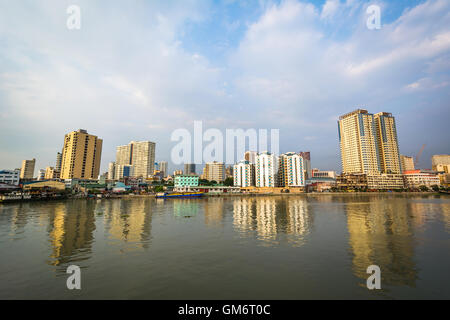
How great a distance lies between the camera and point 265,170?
127m

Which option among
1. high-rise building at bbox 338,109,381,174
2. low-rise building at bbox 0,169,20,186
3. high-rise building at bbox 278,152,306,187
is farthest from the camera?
high-rise building at bbox 338,109,381,174

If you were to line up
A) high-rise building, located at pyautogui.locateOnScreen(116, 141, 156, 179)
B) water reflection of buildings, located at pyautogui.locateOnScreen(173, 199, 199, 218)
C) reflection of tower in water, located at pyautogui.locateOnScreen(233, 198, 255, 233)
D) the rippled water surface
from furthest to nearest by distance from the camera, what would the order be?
high-rise building, located at pyautogui.locateOnScreen(116, 141, 156, 179)
water reflection of buildings, located at pyautogui.locateOnScreen(173, 199, 199, 218)
reflection of tower in water, located at pyautogui.locateOnScreen(233, 198, 255, 233)
the rippled water surface

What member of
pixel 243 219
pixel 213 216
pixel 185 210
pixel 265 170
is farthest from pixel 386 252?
pixel 265 170

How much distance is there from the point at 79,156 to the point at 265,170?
119675mm

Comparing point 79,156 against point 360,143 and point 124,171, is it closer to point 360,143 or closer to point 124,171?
point 124,171

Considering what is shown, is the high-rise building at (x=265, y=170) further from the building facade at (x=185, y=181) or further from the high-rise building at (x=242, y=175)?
the building facade at (x=185, y=181)

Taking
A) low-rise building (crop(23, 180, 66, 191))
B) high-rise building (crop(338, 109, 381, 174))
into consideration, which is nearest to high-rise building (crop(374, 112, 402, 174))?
high-rise building (crop(338, 109, 381, 174))

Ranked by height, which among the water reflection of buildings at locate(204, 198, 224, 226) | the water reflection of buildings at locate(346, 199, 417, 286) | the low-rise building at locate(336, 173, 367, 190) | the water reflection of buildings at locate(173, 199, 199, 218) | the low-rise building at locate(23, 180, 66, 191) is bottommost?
the water reflection of buildings at locate(173, 199, 199, 218)

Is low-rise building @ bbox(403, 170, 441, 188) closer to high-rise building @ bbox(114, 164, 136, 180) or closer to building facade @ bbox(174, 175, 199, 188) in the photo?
building facade @ bbox(174, 175, 199, 188)

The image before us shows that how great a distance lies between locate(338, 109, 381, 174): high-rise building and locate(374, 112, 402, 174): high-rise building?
410cm

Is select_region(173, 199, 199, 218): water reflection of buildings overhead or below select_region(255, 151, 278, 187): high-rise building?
below

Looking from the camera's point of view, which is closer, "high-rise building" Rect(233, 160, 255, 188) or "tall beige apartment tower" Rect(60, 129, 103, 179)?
"tall beige apartment tower" Rect(60, 129, 103, 179)

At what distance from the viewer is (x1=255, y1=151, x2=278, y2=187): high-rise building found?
126 m
